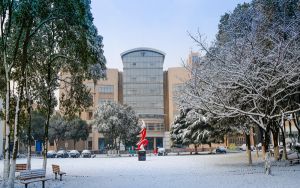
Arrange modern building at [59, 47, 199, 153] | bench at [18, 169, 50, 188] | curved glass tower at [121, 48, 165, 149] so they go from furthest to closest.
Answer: curved glass tower at [121, 48, 165, 149] < modern building at [59, 47, 199, 153] < bench at [18, 169, 50, 188]

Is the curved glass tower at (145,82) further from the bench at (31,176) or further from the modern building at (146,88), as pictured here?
the bench at (31,176)

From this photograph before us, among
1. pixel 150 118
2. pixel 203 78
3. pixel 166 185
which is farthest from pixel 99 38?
pixel 150 118

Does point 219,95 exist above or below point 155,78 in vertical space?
below

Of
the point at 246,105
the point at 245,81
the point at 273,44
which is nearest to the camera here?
the point at 245,81

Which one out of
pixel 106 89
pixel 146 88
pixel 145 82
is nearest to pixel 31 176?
pixel 106 89

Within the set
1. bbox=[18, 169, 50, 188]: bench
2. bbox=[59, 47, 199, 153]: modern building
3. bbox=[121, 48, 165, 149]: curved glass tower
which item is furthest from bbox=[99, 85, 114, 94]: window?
bbox=[18, 169, 50, 188]: bench

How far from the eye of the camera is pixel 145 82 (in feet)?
290

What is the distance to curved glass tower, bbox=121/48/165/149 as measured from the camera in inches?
3445

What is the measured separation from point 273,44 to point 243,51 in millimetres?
2064

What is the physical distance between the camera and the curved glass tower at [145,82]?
8750cm

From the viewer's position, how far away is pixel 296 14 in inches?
707

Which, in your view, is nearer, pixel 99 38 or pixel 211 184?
pixel 211 184

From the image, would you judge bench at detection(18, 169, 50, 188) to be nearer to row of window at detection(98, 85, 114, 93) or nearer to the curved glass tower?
the curved glass tower

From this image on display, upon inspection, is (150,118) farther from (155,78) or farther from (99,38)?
(99,38)
